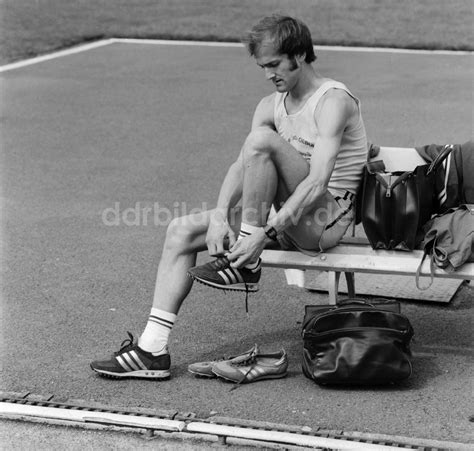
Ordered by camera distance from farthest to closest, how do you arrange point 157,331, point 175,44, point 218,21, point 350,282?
point 218,21 < point 175,44 < point 350,282 < point 157,331

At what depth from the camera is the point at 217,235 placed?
17.0 feet

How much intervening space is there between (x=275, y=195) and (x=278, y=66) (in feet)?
2.11

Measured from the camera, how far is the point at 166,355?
5133mm

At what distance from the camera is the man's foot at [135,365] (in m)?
5.09

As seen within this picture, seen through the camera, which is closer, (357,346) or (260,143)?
(357,346)

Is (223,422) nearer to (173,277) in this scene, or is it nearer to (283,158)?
(173,277)

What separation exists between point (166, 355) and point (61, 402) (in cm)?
59

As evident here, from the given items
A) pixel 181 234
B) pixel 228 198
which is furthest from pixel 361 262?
pixel 181 234

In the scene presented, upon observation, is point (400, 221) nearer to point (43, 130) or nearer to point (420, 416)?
point (420, 416)

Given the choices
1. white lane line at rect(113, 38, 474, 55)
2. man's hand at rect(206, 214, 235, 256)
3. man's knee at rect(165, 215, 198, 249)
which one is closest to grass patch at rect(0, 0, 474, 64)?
white lane line at rect(113, 38, 474, 55)

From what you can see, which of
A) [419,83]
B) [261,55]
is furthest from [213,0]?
[261,55]

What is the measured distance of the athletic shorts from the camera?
517cm

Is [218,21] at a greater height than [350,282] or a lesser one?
lesser

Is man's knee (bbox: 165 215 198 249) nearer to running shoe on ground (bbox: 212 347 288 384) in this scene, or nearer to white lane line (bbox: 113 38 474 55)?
running shoe on ground (bbox: 212 347 288 384)
